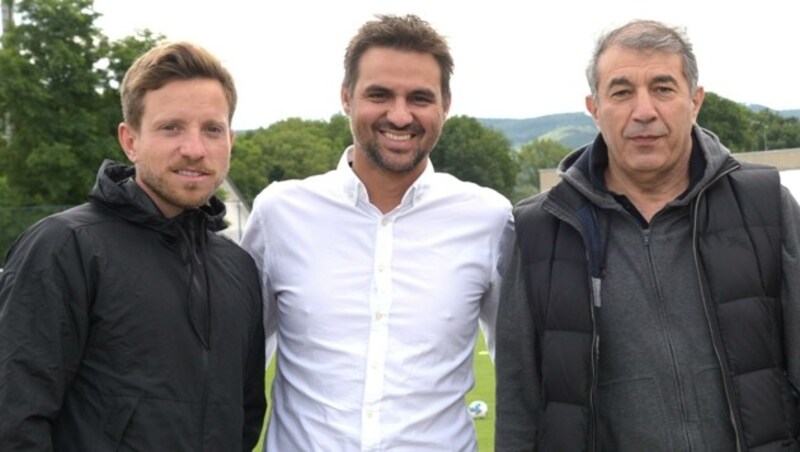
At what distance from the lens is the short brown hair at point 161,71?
346cm

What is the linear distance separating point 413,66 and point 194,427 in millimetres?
1434

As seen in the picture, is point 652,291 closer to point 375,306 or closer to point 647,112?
point 647,112

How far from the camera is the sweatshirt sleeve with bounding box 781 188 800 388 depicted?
10.9ft

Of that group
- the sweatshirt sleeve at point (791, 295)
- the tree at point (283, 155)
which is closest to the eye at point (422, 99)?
the sweatshirt sleeve at point (791, 295)

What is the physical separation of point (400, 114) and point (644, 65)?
2.70 feet

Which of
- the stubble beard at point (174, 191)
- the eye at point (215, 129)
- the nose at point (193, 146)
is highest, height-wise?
the eye at point (215, 129)

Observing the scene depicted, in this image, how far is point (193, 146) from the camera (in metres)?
3.42

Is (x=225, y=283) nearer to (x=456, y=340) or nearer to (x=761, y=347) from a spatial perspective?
(x=456, y=340)

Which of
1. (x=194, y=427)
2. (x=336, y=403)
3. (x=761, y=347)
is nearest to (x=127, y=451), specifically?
(x=194, y=427)

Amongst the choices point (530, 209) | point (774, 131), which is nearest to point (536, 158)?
point (774, 131)

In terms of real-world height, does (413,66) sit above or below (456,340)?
above

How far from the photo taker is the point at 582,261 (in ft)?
11.4

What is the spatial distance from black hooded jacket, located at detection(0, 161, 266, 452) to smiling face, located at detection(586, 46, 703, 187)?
4.45 ft

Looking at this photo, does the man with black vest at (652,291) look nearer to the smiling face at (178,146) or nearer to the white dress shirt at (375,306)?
the white dress shirt at (375,306)
